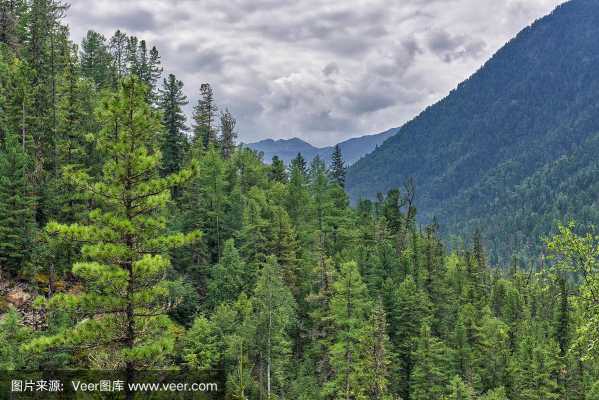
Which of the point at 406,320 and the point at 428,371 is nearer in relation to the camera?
the point at 428,371

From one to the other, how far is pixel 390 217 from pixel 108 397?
2265 inches

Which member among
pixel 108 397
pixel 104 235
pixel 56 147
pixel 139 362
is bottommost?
pixel 108 397

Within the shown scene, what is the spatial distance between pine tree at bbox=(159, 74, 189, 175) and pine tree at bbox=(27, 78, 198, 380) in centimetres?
4780

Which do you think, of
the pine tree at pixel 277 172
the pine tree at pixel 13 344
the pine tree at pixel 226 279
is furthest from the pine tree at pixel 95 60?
the pine tree at pixel 13 344

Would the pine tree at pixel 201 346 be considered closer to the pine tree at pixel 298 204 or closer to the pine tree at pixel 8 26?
the pine tree at pixel 298 204

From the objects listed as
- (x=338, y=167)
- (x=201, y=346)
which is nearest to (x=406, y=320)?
(x=201, y=346)

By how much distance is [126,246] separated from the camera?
16844mm

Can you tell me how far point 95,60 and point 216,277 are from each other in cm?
4882

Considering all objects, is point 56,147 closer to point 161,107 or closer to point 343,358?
point 161,107

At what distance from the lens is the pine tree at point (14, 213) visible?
3619 centimetres

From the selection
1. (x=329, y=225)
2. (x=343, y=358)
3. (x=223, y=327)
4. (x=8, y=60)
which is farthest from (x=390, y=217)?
(x=8, y=60)

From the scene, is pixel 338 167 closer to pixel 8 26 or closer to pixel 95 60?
pixel 95 60

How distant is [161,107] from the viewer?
226ft

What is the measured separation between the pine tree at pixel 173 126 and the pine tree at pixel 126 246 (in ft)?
157
